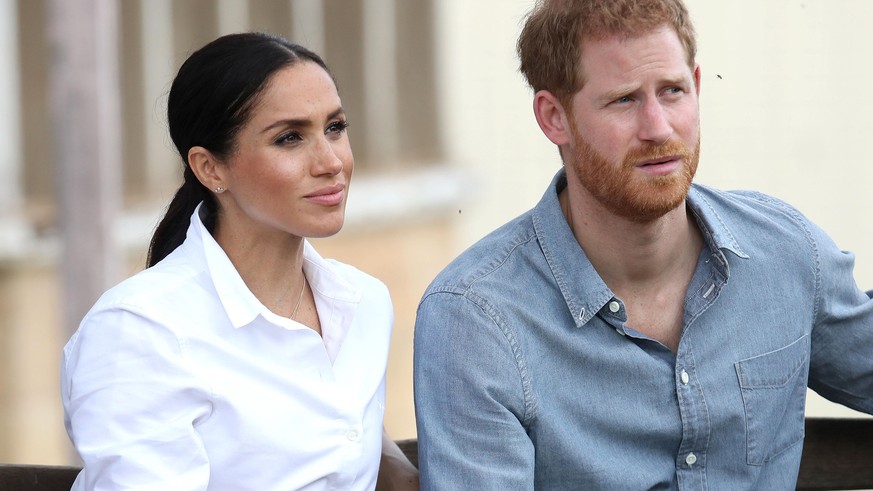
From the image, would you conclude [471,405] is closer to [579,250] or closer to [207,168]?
[579,250]

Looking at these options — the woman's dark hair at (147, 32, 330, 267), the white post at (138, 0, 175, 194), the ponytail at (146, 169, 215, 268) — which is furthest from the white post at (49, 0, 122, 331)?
the woman's dark hair at (147, 32, 330, 267)

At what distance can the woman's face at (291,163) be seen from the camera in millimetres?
2340

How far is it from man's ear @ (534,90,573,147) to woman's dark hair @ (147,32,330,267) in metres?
0.38

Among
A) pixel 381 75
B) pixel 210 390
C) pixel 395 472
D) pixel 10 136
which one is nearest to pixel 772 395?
pixel 395 472

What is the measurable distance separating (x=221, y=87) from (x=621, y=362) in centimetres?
77

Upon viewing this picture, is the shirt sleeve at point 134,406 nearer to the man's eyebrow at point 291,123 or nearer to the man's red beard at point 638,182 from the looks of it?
the man's eyebrow at point 291,123

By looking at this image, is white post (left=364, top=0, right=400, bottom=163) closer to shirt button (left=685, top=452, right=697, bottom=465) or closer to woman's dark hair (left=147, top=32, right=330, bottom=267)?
woman's dark hair (left=147, top=32, right=330, bottom=267)

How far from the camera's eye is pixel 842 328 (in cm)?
258

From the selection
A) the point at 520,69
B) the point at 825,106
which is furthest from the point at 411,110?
the point at 520,69

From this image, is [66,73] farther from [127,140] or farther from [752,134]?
[752,134]

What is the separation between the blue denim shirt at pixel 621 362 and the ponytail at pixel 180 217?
39 cm

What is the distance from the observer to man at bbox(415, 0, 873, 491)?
236 centimetres

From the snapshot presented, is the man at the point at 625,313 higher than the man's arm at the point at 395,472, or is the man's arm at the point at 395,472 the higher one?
the man at the point at 625,313

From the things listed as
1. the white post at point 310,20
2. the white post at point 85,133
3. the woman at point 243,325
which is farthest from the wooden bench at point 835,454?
the white post at point 310,20
